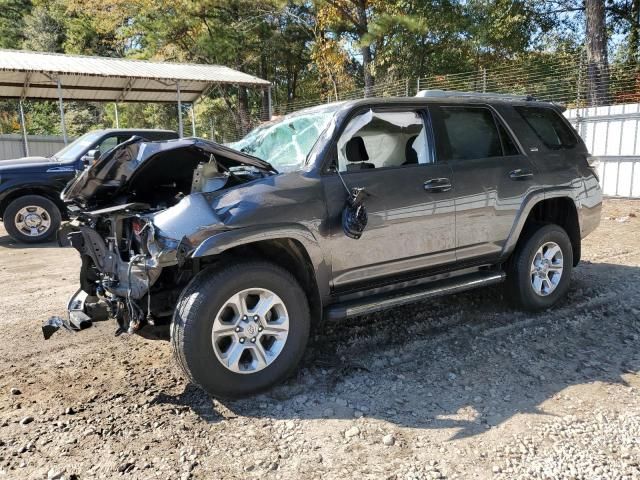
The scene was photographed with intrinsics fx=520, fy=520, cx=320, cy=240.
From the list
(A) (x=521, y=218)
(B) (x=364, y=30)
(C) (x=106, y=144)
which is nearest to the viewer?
(A) (x=521, y=218)

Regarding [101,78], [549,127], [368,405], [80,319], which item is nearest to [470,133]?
[549,127]

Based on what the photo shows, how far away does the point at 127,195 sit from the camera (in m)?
4.05

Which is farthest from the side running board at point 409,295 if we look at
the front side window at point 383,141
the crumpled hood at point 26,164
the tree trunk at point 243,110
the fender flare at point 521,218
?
the tree trunk at point 243,110

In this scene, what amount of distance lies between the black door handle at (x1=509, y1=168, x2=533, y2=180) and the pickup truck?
19.7 ft

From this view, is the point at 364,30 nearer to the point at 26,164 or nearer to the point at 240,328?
the point at 26,164

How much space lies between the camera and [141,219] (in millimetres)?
3293

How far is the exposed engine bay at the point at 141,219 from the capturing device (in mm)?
3125

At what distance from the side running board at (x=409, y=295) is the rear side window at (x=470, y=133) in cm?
101

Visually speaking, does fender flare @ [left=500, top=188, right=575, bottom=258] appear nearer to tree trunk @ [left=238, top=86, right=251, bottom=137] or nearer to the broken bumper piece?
the broken bumper piece

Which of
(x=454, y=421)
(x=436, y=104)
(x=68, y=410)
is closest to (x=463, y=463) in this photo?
(x=454, y=421)

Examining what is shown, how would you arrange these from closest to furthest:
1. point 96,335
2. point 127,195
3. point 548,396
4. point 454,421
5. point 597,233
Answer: point 454,421, point 548,396, point 127,195, point 96,335, point 597,233

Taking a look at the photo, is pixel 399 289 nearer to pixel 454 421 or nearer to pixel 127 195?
pixel 454 421

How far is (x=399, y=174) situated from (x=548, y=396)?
1814mm

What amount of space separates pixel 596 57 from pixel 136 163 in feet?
44.9
